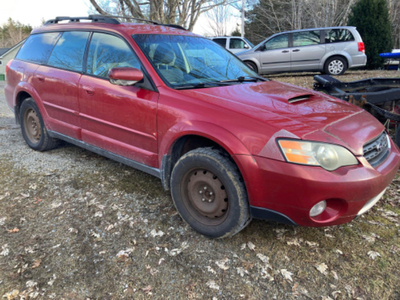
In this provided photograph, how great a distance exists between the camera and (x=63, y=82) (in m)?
3.84

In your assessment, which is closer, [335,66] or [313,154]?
[313,154]

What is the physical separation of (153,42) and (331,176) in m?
2.23

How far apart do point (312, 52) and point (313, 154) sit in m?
10.7

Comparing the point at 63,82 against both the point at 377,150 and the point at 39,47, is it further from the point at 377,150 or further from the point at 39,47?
the point at 377,150

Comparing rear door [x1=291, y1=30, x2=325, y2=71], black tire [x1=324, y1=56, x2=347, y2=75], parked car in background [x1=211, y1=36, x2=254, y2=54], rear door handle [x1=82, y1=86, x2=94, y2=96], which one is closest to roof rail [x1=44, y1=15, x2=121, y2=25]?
rear door handle [x1=82, y1=86, x2=94, y2=96]

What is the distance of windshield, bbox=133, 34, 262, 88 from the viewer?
3094mm

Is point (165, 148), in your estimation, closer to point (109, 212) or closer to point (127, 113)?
point (127, 113)

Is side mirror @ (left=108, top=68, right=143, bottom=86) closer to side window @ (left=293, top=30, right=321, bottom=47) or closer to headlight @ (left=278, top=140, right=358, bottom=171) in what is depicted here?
headlight @ (left=278, top=140, right=358, bottom=171)

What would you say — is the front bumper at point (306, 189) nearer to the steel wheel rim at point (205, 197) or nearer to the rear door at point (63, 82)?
the steel wheel rim at point (205, 197)

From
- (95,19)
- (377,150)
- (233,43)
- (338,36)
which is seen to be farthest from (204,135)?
(233,43)

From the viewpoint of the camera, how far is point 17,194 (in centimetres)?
359

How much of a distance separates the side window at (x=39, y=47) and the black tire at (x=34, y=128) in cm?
61

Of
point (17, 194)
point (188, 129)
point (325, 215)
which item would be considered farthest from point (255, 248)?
point (17, 194)

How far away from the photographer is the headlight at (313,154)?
2215mm
